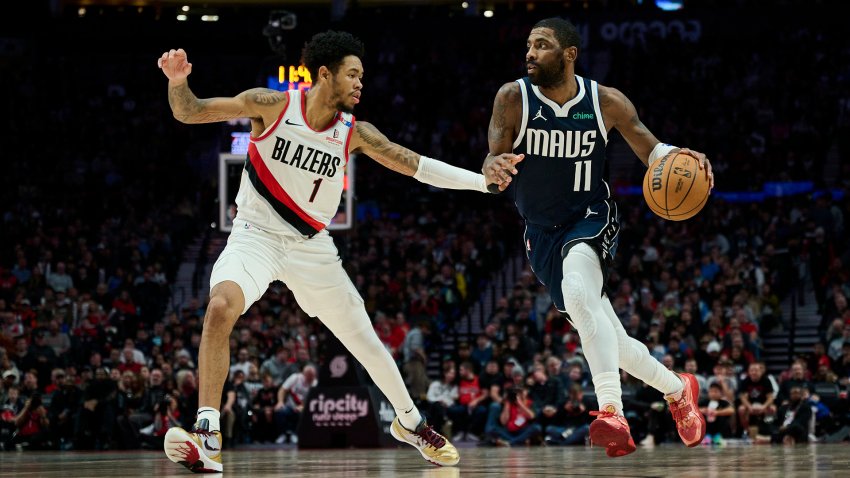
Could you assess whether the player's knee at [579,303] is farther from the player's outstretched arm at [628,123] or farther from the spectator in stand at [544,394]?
the spectator in stand at [544,394]

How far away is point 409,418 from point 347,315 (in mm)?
708

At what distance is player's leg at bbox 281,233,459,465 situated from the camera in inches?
250

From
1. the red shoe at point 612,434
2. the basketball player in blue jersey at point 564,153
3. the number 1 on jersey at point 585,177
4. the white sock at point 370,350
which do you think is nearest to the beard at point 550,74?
the basketball player in blue jersey at point 564,153

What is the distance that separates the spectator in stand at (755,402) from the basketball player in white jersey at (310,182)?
8.38m

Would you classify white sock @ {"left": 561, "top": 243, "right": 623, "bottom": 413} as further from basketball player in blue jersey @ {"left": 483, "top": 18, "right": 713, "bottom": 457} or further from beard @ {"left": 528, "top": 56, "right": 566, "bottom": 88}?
beard @ {"left": 528, "top": 56, "right": 566, "bottom": 88}

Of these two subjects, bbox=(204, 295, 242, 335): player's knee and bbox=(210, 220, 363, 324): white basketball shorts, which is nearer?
bbox=(204, 295, 242, 335): player's knee

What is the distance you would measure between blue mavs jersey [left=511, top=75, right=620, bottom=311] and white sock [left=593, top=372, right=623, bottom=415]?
56 centimetres

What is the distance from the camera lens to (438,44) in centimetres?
3062

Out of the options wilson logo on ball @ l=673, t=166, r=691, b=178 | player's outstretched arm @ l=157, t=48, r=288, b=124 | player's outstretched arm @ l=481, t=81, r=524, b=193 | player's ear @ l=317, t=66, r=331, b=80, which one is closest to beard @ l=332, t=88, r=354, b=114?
player's ear @ l=317, t=66, r=331, b=80

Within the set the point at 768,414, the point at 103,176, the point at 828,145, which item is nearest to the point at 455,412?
the point at 768,414

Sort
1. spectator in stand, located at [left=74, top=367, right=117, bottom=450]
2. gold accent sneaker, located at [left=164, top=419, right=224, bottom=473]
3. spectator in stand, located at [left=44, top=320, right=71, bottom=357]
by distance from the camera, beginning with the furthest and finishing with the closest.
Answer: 1. spectator in stand, located at [left=44, top=320, right=71, bottom=357]
2. spectator in stand, located at [left=74, top=367, right=117, bottom=450]
3. gold accent sneaker, located at [left=164, top=419, right=224, bottom=473]

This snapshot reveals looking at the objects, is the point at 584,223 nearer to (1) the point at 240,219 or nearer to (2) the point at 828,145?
(1) the point at 240,219

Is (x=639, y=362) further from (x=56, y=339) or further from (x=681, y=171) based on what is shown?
(x=56, y=339)

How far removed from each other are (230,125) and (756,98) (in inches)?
582
